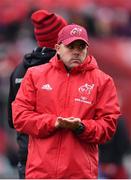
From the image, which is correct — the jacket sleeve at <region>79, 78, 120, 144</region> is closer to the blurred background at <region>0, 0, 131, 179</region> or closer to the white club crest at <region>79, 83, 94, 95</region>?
the white club crest at <region>79, 83, 94, 95</region>

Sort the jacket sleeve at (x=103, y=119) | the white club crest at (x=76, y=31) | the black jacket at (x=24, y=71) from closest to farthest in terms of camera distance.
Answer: the jacket sleeve at (x=103, y=119)
the white club crest at (x=76, y=31)
the black jacket at (x=24, y=71)

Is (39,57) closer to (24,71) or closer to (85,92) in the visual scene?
(24,71)

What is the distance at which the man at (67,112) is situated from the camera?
782 centimetres

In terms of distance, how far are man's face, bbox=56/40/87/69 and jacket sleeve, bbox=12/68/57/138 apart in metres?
0.30

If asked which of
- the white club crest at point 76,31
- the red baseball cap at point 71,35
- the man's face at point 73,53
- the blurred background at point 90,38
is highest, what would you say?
the white club crest at point 76,31

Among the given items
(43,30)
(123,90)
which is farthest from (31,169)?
(123,90)

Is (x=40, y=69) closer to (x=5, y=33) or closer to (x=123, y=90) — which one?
(x=123, y=90)

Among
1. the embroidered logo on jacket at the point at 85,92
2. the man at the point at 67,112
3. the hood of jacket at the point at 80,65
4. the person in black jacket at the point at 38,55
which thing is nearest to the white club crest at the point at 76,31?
the man at the point at 67,112

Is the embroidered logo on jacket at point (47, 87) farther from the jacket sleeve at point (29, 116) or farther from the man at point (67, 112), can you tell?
the jacket sleeve at point (29, 116)

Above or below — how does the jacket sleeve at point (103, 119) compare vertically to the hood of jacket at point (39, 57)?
below

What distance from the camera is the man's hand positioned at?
7672 mm

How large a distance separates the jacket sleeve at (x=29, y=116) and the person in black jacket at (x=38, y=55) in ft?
1.92

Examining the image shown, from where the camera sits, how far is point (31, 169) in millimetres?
7969

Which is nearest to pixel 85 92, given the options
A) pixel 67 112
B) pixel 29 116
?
pixel 67 112
